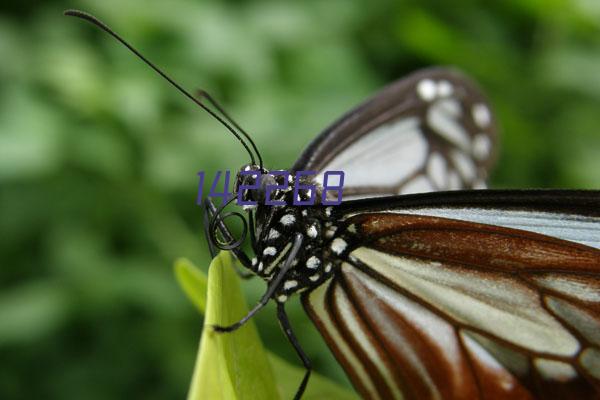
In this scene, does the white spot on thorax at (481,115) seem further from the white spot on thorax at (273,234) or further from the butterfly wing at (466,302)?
the white spot on thorax at (273,234)

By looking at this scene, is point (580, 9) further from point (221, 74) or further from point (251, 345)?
point (251, 345)

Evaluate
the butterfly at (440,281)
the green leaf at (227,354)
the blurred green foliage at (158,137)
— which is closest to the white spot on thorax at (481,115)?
the blurred green foliage at (158,137)

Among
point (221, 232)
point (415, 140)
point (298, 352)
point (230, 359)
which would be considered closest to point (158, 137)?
point (415, 140)

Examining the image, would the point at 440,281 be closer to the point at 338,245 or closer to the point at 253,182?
the point at 338,245

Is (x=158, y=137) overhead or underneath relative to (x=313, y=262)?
overhead

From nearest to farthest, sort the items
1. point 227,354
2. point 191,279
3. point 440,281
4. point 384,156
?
point 227,354, point 191,279, point 440,281, point 384,156

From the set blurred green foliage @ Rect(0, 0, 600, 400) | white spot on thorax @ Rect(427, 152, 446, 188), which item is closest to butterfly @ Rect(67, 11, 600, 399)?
white spot on thorax @ Rect(427, 152, 446, 188)
